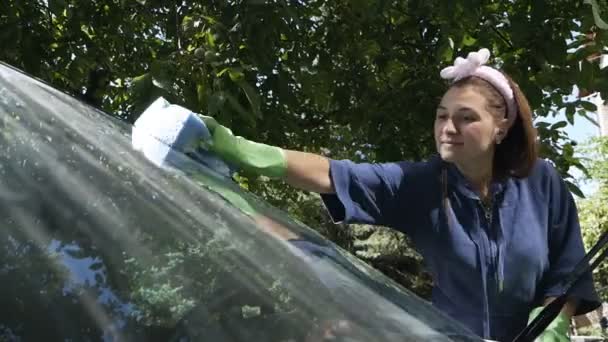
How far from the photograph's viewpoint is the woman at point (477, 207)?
62.6 inches

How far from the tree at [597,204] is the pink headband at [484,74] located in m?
14.4

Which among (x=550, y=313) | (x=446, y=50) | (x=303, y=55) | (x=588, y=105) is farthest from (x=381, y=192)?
(x=588, y=105)

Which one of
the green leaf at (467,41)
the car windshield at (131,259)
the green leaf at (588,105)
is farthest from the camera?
the green leaf at (588,105)

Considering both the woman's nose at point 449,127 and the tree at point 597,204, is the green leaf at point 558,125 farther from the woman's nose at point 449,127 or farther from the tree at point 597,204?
the tree at point 597,204

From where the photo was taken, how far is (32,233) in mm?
820

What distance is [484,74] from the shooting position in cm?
172

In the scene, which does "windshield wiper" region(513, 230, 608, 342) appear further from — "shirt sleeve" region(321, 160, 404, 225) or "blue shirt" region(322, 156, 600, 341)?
"shirt sleeve" region(321, 160, 404, 225)

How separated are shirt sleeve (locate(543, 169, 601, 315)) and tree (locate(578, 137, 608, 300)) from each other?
14410 mm

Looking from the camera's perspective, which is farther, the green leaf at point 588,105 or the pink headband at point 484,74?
the green leaf at point 588,105

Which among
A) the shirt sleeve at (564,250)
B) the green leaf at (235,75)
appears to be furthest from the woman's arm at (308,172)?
the green leaf at (235,75)

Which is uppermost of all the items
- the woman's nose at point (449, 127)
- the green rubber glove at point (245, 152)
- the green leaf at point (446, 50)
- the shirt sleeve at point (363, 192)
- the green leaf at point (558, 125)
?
the green leaf at point (446, 50)

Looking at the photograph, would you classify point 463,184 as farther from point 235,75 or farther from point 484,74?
point 235,75

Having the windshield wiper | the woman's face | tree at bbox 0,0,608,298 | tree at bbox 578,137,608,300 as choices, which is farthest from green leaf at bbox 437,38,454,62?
tree at bbox 578,137,608,300

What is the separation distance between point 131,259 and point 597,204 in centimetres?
1646
